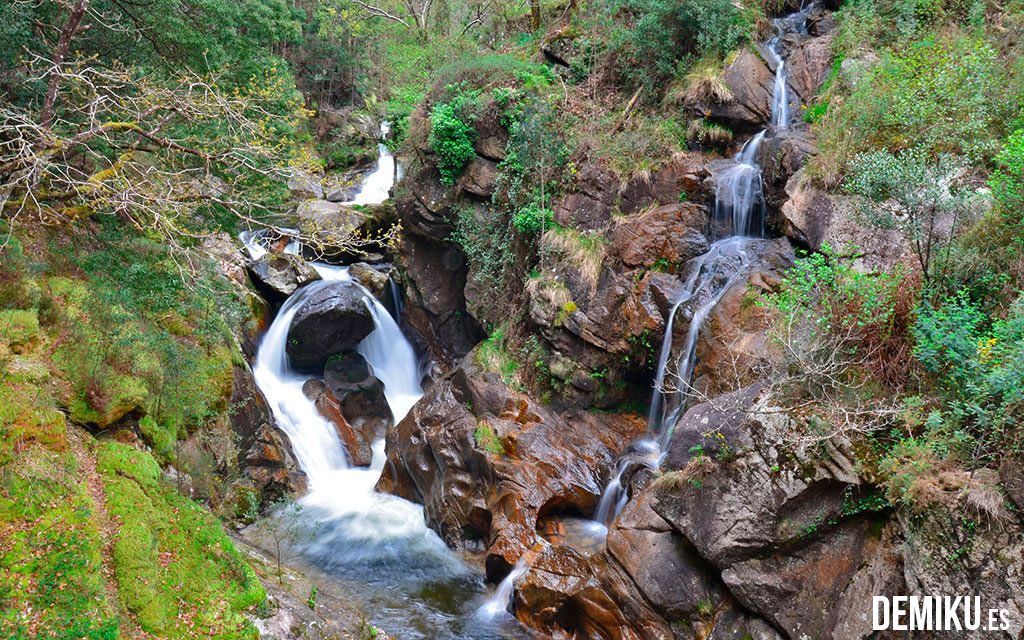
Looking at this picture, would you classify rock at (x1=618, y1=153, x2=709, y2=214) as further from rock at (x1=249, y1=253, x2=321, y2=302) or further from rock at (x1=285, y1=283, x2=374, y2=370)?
rock at (x1=249, y1=253, x2=321, y2=302)

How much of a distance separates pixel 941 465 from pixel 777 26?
12.9m

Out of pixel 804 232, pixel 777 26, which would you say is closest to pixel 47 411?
pixel 804 232

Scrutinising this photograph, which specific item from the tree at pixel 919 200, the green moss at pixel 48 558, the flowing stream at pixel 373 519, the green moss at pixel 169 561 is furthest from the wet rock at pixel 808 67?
the green moss at pixel 48 558

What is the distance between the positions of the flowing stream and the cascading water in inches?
117

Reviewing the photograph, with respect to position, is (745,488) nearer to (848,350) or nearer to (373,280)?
(848,350)

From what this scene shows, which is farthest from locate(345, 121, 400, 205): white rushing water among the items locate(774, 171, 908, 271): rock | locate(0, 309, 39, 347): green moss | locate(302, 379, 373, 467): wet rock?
locate(774, 171, 908, 271): rock

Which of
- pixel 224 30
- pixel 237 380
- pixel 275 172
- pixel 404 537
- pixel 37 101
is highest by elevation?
pixel 224 30

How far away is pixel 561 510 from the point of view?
1073cm

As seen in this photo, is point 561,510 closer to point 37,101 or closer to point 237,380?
point 237,380

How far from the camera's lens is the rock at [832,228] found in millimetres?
8641

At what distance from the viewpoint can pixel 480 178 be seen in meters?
15.1

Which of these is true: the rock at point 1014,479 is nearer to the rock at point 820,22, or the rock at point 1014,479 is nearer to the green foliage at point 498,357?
the green foliage at point 498,357

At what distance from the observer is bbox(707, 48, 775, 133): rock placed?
1282 centimetres

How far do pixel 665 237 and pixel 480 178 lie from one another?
5.44 meters
